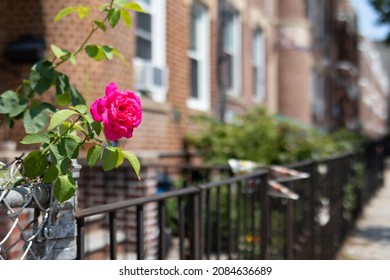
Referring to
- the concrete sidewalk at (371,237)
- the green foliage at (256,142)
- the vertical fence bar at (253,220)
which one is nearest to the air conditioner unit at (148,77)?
the green foliage at (256,142)

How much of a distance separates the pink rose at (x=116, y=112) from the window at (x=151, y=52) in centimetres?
552

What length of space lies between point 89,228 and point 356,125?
30144 mm

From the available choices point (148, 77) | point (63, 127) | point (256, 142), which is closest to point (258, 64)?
point (256, 142)

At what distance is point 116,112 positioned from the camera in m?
1.95

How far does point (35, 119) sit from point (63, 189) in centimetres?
83

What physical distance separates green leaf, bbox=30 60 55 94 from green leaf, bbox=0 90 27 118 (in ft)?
0.41

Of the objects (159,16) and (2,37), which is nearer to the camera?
(2,37)

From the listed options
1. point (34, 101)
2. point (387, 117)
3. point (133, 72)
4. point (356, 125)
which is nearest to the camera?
point (34, 101)

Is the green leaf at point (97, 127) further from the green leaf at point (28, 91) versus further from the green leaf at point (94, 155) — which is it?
the green leaf at point (28, 91)

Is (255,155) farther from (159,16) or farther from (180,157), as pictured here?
(159,16)

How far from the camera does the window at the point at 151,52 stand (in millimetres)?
7586

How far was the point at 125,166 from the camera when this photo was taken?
658 centimetres

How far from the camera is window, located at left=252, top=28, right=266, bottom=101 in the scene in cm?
1477
